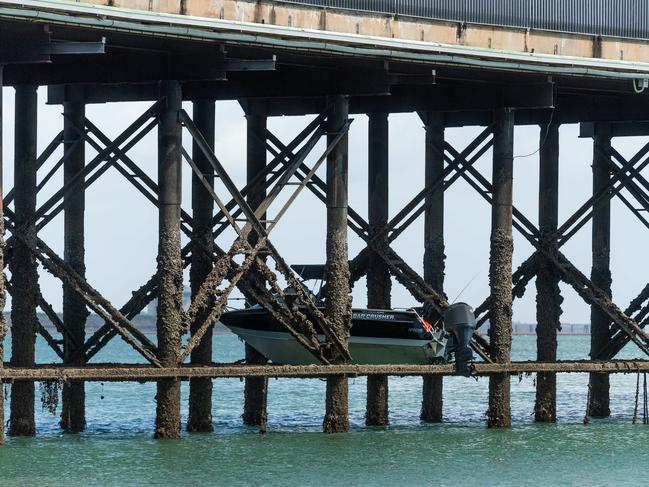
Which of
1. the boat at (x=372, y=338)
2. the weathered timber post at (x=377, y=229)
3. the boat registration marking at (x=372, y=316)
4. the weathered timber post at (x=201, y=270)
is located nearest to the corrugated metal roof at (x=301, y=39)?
the weathered timber post at (x=201, y=270)

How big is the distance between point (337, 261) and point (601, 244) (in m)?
11.6

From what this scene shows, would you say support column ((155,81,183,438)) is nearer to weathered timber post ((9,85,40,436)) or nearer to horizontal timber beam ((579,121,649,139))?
weathered timber post ((9,85,40,436))

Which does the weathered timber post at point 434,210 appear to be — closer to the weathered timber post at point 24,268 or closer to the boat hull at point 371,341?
the boat hull at point 371,341

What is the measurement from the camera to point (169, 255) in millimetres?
38719

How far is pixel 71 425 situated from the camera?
4431 cm

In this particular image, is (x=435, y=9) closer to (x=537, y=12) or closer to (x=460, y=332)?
(x=537, y=12)

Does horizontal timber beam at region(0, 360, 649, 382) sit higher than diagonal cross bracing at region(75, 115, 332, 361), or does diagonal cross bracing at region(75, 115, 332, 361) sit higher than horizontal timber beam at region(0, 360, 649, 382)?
diagonal cross bracing at region(75, 115, 332, 361)

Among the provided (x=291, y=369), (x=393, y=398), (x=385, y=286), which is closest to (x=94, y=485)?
(x=291, y=369)

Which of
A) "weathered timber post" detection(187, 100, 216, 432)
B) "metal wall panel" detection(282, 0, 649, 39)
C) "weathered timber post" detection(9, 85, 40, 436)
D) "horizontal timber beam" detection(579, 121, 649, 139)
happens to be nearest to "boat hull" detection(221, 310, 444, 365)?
"weathered timber post" detection(187, 100, 216, 432)

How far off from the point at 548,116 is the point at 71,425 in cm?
1441

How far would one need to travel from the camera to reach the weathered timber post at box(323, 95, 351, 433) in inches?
1635

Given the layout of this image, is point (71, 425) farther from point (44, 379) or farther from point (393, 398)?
point (393, 398)

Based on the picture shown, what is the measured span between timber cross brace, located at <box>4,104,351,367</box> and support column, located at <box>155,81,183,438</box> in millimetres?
221

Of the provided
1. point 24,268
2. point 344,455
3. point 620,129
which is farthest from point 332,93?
point 620,129
